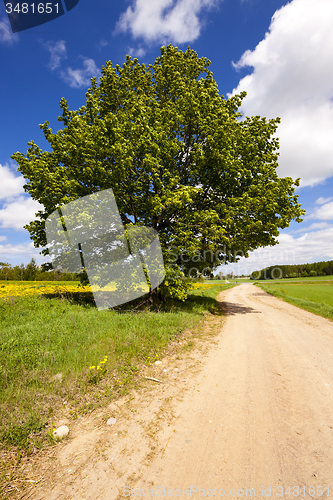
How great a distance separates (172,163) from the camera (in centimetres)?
1246

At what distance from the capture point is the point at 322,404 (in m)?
3.91

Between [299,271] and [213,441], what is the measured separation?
15824 cm

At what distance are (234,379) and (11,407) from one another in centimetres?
454

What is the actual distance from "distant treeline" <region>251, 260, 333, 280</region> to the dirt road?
462ft

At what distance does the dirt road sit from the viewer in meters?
2.45

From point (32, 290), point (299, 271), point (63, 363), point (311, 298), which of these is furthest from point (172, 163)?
point (299, 271)

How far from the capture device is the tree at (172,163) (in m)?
10.4

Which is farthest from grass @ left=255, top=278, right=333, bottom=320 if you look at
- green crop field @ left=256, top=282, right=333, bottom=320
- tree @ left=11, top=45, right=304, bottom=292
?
tree @ left=11, top=45, right=304, bottom=292

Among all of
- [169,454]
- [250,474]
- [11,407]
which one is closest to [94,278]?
[11,407]

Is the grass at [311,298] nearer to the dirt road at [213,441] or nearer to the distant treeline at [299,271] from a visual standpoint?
the dirt road at [213,441]

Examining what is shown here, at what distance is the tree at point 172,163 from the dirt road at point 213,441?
650 centimetres

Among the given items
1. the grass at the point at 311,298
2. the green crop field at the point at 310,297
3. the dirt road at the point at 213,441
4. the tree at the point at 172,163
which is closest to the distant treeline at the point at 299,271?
the green crop field at the point at 310,297

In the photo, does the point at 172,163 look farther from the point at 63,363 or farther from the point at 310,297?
the point at 310,297

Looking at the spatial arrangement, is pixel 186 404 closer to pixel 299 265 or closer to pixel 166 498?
pixel 166 498
